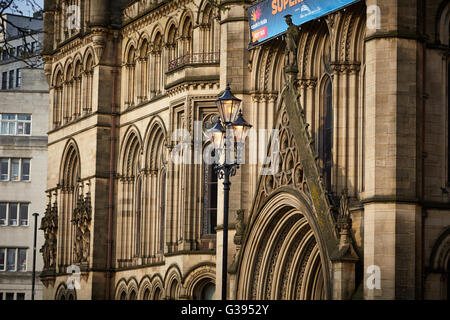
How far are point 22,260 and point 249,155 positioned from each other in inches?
1843

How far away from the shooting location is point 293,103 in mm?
35188

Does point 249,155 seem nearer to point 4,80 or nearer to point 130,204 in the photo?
point 130,204

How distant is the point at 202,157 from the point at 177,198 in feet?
6.85

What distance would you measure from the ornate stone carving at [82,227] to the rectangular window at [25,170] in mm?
27294

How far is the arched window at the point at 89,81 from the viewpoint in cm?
5700

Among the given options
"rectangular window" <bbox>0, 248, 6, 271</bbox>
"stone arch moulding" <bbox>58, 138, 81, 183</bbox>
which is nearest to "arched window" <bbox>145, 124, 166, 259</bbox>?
"stone arch moulding" <bbox>58, 138, 81, 183</bbox>

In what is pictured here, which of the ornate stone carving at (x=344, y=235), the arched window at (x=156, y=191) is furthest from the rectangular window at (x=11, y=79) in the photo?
the ornate stone carving at (x=344, y=235)

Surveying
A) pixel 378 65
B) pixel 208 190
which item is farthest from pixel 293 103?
pixel 208 190

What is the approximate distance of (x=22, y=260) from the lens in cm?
8362

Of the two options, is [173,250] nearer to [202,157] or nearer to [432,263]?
[202,157]

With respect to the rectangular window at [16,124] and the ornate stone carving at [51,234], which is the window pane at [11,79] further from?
the ornate stone carving at [51,234]

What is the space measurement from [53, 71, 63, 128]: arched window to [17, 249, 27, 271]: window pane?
908 inches

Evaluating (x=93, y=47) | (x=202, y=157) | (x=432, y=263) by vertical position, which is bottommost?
(x=432, y=263)

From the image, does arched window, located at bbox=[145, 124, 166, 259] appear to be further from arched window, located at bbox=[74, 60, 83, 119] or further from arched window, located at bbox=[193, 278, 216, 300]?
arched window, located at bbox=[74, 60, 83, 119]
